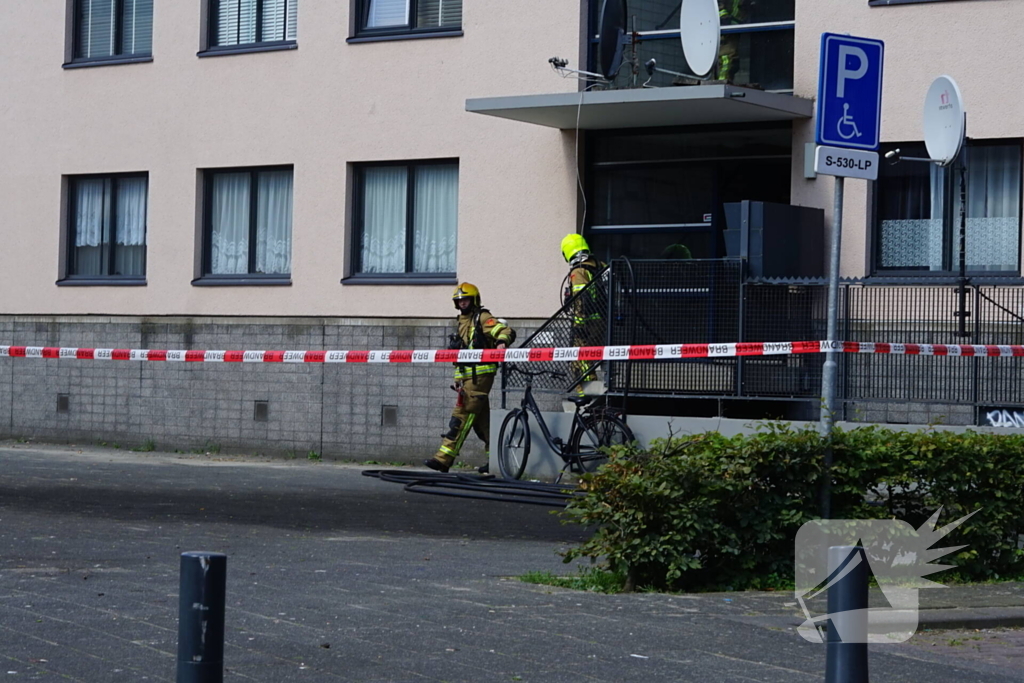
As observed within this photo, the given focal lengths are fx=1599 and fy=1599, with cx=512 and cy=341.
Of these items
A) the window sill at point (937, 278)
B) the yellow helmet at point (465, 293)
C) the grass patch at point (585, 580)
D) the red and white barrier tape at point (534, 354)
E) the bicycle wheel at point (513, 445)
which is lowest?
the grass patch at point (585, 580)

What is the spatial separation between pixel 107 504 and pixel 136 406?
28.0 feet

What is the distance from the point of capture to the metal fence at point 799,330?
49.6ft

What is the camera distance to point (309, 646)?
7.12 m

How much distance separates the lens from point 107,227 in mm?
22469

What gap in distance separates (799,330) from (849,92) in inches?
268

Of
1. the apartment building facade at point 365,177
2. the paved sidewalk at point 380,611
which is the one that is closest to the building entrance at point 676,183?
the apartment building facade at point 365,177

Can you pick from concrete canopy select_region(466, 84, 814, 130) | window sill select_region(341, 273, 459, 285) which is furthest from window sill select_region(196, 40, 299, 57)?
concrete canopy select_region(466, 84, 814, 130)

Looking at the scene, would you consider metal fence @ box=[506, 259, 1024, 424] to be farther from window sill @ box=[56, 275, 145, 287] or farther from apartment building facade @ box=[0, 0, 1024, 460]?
window sill @ box=[56, 275, 145, 287]

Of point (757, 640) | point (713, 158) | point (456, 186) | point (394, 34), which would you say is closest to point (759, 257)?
point (713, 158)

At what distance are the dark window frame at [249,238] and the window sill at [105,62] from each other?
6.25 ft

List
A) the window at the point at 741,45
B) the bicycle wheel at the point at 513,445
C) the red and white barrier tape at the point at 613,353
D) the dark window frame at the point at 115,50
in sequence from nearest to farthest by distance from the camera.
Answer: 1. the red and white barrier tape at the point at 613,353
2. the bicycle wheel at the point at 513,445
3. the window at the point at 741,45
4. the dark window frame at the point at 115,50

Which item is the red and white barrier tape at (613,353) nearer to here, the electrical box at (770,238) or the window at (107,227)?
the electrical box at (770,238)

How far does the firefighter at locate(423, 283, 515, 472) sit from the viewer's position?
1653 cm

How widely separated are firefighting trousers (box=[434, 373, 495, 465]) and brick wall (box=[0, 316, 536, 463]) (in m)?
1.93
